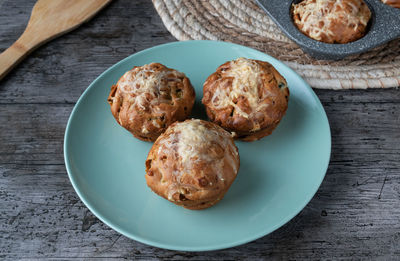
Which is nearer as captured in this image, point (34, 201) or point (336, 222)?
point (336, 222)

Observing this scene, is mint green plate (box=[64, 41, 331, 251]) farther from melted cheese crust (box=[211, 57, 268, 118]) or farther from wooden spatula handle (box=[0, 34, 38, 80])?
wooden spatula handle (box=[0, 34, 38, 80])

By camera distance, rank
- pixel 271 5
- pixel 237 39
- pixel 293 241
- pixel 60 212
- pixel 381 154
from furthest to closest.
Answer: pixel 237 39, pixel 271 5, pixel 381 154, pixel 60 212, pixel 293 241

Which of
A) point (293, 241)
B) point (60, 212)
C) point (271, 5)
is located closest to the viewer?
point (293, 241)

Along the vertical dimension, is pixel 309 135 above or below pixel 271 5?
below

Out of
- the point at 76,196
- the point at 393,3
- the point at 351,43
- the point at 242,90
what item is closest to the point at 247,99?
the point at 242,90

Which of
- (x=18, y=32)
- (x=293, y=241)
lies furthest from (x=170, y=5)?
(x=293, y=241)

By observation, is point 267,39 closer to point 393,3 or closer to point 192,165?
point 393,3

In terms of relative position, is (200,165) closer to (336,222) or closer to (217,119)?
(217,119)
